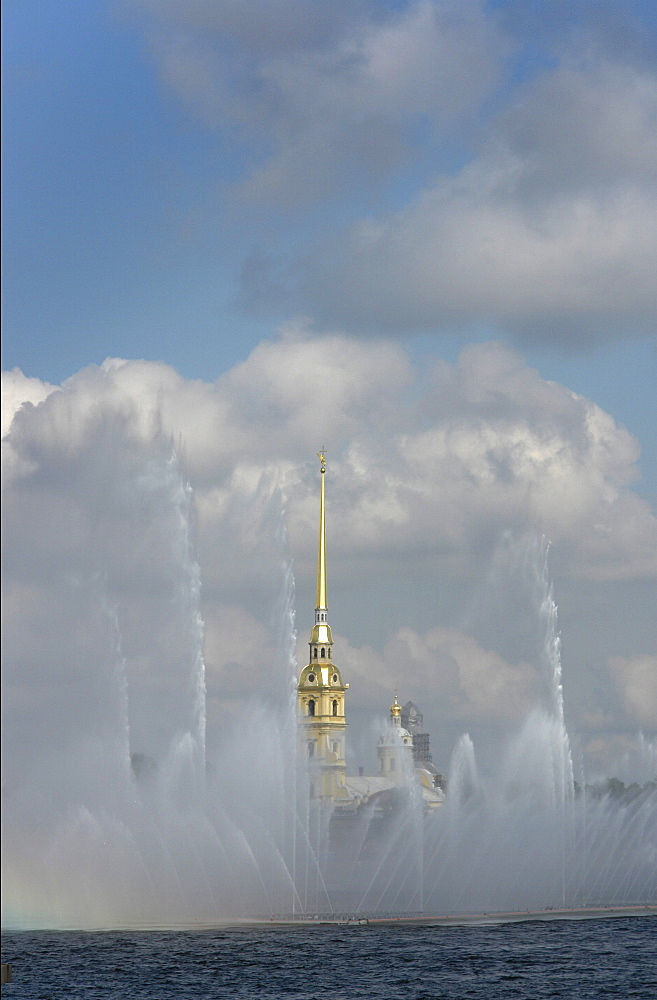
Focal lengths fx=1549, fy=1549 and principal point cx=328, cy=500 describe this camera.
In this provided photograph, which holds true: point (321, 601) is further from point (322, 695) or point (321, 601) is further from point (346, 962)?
point (346, 962)

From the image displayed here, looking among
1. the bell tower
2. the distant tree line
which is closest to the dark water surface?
the distant tree line

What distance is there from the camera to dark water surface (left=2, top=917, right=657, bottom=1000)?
55969mm

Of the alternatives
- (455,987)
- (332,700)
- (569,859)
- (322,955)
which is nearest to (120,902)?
(322,955)

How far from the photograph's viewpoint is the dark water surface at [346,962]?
2203 inches

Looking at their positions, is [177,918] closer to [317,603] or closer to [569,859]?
[569,859]

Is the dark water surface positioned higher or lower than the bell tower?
lower

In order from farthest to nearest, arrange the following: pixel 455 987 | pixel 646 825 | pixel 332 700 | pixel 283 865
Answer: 1. pixel 332 700
2. pixel 646 825
3. pixel 283 865
4. pixel 455 987

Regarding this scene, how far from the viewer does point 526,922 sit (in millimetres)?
82000

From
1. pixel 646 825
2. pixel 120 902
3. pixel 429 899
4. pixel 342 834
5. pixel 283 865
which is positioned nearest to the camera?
pixel 120 902

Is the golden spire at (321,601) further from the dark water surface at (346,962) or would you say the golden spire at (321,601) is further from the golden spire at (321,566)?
the dark water surface at (346,962)

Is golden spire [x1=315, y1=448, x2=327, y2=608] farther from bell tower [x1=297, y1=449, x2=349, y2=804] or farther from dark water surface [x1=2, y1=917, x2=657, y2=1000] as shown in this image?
dark water surface [x1=2, y1=917, x2=657, y2=1000]

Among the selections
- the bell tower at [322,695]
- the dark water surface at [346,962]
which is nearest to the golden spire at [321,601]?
the bell tower at [322,695]

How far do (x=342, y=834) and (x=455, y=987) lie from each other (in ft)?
203

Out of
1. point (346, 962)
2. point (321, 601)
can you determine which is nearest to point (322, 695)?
point (321, 601)
